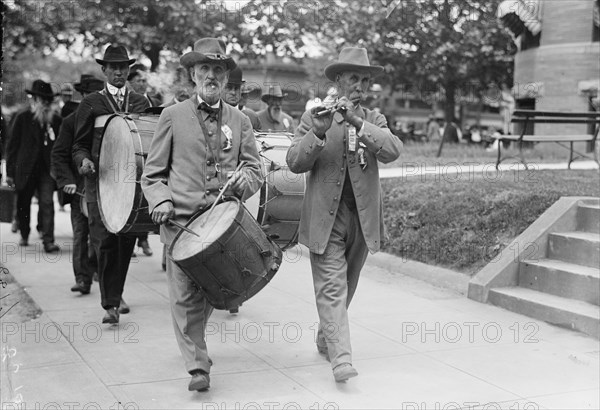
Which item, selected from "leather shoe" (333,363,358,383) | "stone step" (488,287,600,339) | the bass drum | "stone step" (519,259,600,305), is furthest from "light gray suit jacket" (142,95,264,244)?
"stone step" (519,259,600,305)

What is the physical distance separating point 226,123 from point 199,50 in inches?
19.7

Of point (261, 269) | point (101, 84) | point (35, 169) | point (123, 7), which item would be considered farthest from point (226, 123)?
point (123, 7)

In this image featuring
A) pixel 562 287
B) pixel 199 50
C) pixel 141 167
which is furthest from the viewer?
pixel 562 287

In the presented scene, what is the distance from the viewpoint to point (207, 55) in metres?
5.23

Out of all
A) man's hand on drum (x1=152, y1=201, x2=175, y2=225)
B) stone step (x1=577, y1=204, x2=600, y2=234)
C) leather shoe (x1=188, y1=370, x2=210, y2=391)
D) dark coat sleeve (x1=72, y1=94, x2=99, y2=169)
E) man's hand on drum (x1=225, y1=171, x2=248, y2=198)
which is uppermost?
dark coat sleeve (x1=72, y1=94, x2=99, y2=169)

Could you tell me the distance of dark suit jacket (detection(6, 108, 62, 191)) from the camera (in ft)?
34.3

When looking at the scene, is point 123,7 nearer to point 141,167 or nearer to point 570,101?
point 570,101

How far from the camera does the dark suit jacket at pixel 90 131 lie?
6992 millimetres

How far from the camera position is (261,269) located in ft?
16.3

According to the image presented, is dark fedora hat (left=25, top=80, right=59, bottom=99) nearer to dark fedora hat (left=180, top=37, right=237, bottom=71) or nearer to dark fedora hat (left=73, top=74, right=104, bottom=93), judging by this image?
dark fedora hat (left=73, top=74, right=104, bottom=93)

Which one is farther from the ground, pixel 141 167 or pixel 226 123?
pixel 226 123

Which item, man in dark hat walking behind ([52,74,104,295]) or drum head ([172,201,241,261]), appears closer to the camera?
drum head ([172,201,241,261])

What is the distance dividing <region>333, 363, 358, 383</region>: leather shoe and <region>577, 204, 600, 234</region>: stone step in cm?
368

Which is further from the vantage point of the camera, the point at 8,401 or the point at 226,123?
the point at 226,123
